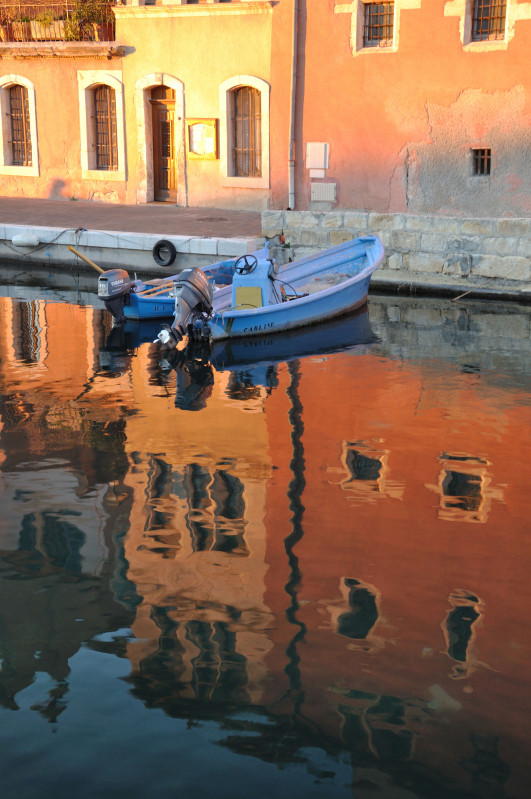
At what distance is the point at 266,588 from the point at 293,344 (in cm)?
651

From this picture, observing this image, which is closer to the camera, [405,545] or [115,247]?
[405,545]

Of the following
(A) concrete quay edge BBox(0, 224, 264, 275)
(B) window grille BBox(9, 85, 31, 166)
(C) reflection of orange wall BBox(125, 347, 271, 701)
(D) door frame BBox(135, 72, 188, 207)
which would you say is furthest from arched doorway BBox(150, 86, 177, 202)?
(C) reflection of orange wall BBox(125, 347, 271, 701)

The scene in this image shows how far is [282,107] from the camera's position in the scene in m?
16.0

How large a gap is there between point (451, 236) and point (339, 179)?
2.52 m

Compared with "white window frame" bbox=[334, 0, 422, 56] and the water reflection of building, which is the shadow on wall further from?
the water reflection of building

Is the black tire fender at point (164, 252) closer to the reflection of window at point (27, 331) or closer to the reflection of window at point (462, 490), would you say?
the reflection of window at point (27, 331)

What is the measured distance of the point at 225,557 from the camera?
18.1 feet

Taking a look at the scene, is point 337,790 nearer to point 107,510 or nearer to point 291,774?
point 291,774

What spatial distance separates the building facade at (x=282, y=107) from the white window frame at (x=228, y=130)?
0.03 metres

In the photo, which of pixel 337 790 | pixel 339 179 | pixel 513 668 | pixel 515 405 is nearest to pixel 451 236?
pixel 339 179

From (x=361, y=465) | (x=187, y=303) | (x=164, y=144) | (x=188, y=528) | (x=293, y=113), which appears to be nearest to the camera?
(x=188, y=528)

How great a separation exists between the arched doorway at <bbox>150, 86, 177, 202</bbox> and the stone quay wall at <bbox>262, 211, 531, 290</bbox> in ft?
18.7

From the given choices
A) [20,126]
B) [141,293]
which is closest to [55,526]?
[141,293]

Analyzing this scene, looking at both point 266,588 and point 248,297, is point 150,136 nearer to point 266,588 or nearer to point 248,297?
point 248,297
